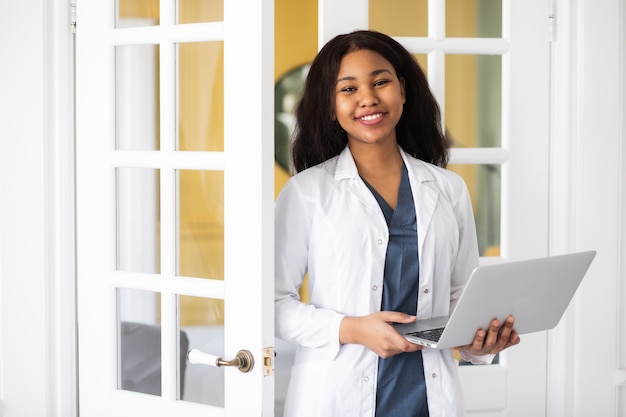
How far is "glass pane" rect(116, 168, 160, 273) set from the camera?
2.07 m

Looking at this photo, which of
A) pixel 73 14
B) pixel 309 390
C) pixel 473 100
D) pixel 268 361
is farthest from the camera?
pixel 473 100

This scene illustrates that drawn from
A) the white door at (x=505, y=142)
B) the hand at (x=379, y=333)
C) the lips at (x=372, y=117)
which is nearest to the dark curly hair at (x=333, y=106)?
the lips at (x=372, y=117)

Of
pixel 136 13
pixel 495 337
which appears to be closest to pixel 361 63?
pixel 136 13

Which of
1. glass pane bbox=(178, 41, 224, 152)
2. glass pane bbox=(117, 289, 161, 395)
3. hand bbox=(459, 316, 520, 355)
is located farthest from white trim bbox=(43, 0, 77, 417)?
hand bbox=(459, 316, 520, 355)

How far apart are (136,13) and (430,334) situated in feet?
3.53

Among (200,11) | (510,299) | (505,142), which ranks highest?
(200,11)

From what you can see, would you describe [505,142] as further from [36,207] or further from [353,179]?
[36,207]

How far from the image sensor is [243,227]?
1.79m

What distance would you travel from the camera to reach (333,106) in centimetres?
203

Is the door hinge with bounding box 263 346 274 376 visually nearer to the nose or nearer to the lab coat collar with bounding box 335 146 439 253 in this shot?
the lab coat collar with bounding box 335 146 439 253

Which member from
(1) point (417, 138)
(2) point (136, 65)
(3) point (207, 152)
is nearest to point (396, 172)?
(1) point (417, 138)

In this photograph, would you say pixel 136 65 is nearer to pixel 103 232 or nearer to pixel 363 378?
pixel 103 232

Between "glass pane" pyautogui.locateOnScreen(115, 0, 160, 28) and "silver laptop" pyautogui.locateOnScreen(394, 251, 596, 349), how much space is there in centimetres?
97

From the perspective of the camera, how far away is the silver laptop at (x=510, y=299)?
1.70 metres
